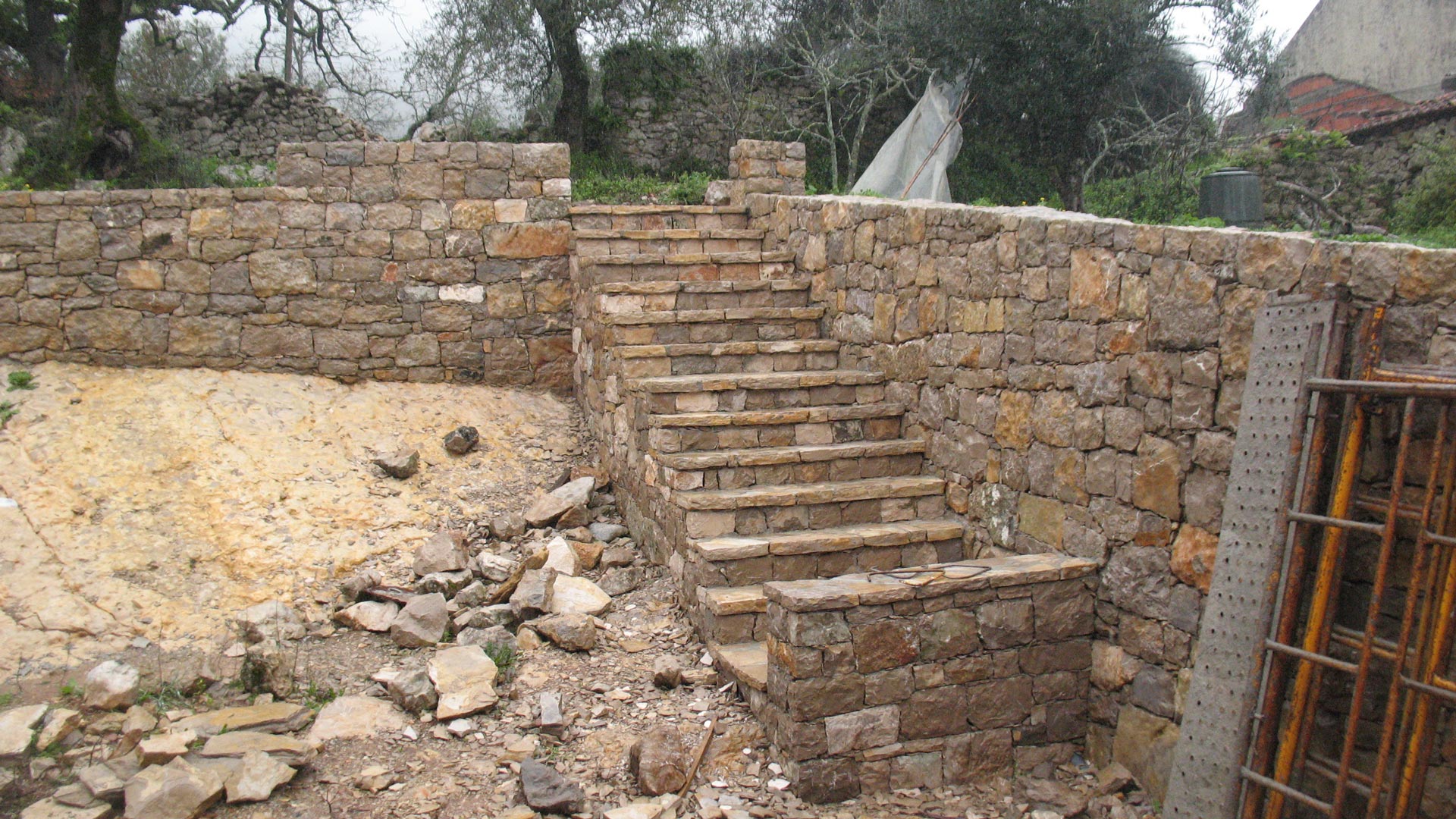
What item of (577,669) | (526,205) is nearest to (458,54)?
(526,205)

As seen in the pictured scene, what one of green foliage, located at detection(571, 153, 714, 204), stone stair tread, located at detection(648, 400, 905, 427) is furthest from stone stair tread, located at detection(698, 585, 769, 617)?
green foliage, located at detection(571, 153, 714, 204)

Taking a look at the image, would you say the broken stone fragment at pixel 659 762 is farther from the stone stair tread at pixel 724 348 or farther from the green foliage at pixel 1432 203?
the green foliage at pixel 1432 203

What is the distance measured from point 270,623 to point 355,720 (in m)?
0.99

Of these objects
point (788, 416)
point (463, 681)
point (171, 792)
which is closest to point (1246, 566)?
point (788, 416)

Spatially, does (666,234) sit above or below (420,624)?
above

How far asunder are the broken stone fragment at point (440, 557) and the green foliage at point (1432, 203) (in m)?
5.89

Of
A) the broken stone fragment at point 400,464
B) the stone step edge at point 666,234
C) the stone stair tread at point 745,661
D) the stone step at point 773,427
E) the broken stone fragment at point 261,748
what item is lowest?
the broken stone fragment at point 261,748

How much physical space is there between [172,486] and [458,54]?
34.3ft

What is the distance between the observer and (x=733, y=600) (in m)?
4.92

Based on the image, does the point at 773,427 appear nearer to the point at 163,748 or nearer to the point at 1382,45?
the point at 163,748

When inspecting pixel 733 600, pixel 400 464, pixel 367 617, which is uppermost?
pixel 400 464

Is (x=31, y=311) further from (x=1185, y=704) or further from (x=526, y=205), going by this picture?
(x=1185, y=704)

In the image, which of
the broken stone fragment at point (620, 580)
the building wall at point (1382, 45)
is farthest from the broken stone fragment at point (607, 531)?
the building wall at point (1382, 45)

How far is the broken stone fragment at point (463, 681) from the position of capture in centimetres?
446
